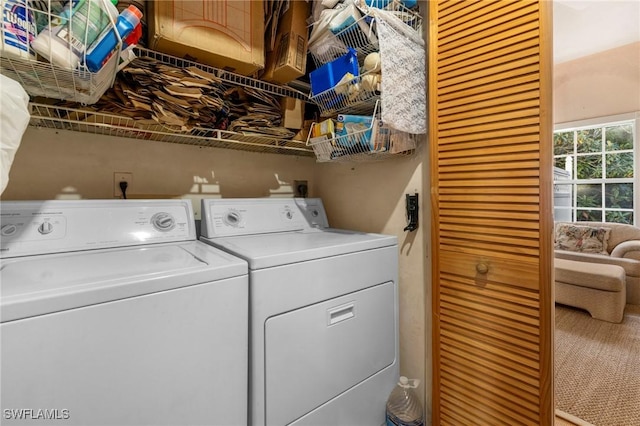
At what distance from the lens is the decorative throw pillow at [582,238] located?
138 inches

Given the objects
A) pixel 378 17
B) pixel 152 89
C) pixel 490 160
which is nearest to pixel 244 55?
pixel 152 89

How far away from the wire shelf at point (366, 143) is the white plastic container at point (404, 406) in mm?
1081

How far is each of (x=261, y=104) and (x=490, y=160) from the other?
1099 millimetres

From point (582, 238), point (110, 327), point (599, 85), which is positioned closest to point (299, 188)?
point (110, 327)

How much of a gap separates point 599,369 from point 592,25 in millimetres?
3037

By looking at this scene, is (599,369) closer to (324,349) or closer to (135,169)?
(324,349)

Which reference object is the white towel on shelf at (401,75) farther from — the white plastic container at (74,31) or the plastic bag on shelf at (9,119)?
the plastic bag on shelf at (9,119)

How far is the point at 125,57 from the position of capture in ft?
3.18

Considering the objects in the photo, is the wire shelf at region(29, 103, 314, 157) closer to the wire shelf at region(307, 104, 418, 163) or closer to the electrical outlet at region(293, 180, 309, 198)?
the wire shelf at region(307, 104, 418, 163)

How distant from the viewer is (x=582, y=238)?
3633 millimetres

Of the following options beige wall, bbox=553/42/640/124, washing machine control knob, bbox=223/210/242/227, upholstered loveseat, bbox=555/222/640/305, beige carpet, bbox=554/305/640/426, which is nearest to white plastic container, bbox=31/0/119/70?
washing machine control knob, bbox=223/210/242/227

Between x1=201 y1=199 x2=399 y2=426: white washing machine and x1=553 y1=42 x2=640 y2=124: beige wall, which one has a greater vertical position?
x1=553 y1=42 x2=640 y2=124: beige wall

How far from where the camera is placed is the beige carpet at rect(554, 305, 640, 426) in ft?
5.56

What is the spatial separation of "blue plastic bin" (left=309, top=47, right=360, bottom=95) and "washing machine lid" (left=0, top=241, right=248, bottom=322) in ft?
3.03
